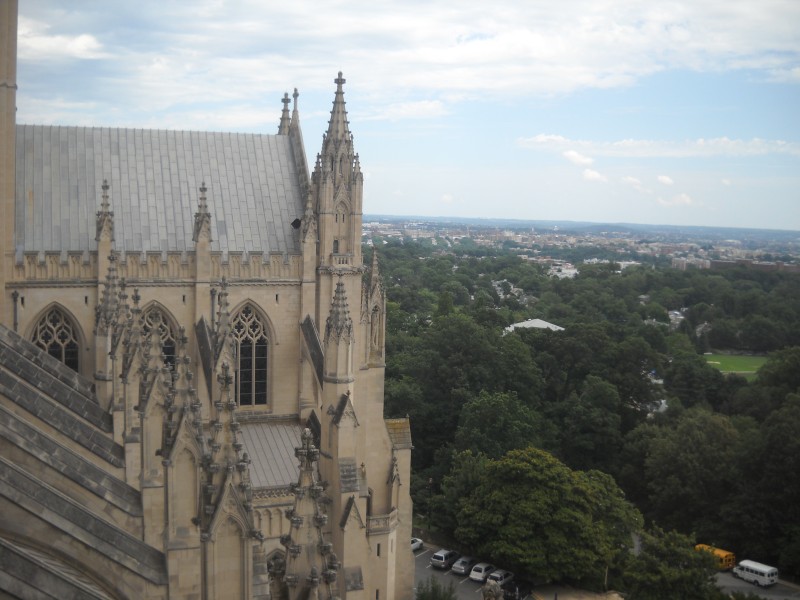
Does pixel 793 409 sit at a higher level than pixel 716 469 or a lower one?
higher

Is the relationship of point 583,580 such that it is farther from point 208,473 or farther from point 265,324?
point 208,473

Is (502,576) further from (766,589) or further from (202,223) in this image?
(202,223)

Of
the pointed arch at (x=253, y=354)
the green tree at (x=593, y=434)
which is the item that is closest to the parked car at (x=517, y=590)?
the pointed arch at (x=253, y=354)

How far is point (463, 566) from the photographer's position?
34906 mm

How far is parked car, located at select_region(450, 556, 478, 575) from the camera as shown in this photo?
114ft

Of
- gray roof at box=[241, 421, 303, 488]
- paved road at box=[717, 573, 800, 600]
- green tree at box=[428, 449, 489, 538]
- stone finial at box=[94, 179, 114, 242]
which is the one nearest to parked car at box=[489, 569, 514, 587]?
green tree at box=[428, 449, 489, 538]

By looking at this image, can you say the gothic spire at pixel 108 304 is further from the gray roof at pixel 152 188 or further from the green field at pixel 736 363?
the green field at pixel 736 363

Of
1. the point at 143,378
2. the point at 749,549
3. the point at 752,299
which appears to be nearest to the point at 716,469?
the point at 749,549

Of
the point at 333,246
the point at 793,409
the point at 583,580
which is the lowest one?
the point at 583,580

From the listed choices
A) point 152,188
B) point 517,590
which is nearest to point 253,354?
point 152,188

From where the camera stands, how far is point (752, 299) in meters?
98.1

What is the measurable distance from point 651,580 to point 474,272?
119 m

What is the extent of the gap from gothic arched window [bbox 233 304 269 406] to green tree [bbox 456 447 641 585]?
1293 centimetres

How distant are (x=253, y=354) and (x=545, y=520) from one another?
14.7m
